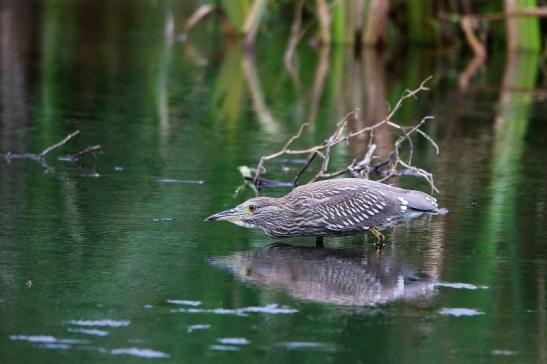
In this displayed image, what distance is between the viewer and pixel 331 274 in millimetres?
8195

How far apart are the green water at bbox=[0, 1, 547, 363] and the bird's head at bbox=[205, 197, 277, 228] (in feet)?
0.53

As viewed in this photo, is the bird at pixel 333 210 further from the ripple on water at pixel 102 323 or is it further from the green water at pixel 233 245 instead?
the ripple on water at pixel 102 323

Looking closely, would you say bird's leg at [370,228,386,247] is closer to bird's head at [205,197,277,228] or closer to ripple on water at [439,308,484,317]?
bird's head at [205,197,277,228]

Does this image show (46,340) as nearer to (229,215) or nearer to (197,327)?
(197,327)

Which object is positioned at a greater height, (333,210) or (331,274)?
(333,210)

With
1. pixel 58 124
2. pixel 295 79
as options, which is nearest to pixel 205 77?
pixel 295 79

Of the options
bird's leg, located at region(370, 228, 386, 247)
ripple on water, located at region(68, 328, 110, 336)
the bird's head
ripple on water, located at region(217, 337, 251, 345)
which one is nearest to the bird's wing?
bird's leg, located at region(370, 228, 386, 247)

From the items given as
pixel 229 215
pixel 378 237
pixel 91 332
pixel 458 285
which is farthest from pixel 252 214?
pixel 91 332

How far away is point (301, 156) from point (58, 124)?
3141mm

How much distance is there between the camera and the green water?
268 inches

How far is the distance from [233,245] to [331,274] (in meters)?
1.04

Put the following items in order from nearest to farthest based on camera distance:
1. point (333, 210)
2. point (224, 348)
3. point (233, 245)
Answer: point (224, 348) < point (333, 210) < point (233, 245)

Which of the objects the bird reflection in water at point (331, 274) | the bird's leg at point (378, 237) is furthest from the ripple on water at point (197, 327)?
the bird's leg at point (378, 237)

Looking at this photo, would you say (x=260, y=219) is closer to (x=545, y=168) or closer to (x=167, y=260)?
(x=167, y=260)
